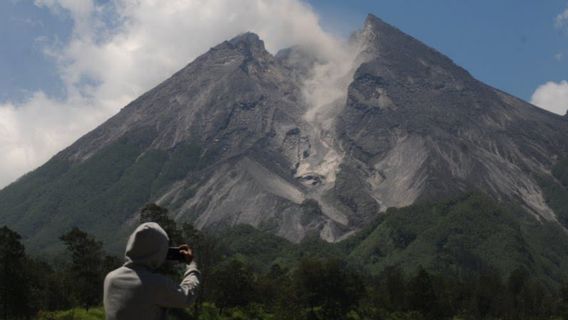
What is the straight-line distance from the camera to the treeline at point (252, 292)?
201 feet

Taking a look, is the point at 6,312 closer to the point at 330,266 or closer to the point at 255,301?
the point at 255,301

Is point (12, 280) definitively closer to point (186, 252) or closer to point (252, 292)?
point (252, 292)

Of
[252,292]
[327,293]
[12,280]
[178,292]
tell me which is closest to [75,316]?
[12,280]

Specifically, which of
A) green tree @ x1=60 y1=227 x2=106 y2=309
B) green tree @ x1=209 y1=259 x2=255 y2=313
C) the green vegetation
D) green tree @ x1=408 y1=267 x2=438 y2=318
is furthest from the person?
green tree @ x1=408 y1=267 x2=438 y2=318

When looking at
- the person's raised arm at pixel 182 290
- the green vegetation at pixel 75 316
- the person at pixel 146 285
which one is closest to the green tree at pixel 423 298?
the green vegetation at pixel 75 316

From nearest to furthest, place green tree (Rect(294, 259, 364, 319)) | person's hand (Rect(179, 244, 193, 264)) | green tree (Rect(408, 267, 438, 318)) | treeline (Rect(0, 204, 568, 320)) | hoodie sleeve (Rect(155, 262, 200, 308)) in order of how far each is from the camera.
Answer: hoodie sleeve (Rect(155, 262, 200, 308))
person's hand (Rect(179, 244, 193, 264))
treeline (Rect(0, 204, 568, 320))
green tree (Rect(408, 267, 438, 318))
green tree (Rect(294, 259, 364, 319))

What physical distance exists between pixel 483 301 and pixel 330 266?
1294 inches

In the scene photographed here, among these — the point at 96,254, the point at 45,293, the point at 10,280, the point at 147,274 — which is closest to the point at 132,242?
the point at 147,274

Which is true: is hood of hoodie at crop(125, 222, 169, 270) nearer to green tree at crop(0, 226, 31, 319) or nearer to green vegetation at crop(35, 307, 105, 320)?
green vegetation at crop(35, 307, 105, 320)

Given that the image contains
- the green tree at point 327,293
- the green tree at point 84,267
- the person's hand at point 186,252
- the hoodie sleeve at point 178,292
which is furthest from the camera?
the green tree at point 327,293

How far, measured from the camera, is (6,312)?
58.2 m

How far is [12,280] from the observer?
192ft

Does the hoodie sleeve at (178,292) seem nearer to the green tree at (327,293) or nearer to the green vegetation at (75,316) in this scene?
the green vegetation at (75,316)

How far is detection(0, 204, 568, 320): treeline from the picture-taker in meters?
61.2
